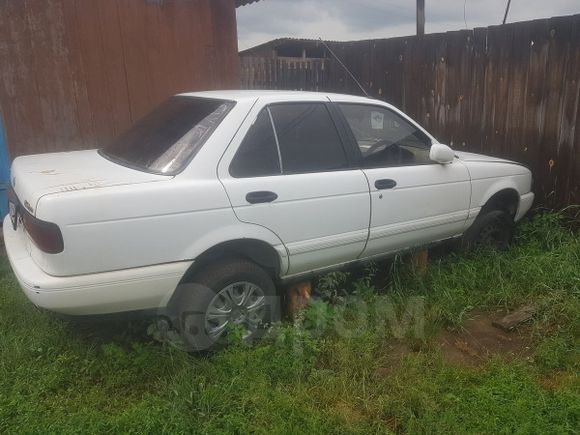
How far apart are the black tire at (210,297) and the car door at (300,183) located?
0.92 ft

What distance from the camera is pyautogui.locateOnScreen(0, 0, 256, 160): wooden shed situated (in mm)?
4625

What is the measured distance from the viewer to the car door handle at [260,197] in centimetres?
304

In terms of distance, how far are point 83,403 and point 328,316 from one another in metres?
1.60

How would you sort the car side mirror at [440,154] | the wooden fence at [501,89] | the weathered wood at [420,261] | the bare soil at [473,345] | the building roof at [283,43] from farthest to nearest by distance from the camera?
the building roof at [283,43]
the wooden fence at [501,89]
the weathered wood at [420,261]
the car side mirror at [440,154]
the bare soil at [473,345]

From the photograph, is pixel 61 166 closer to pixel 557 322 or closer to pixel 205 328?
pixel 205 328

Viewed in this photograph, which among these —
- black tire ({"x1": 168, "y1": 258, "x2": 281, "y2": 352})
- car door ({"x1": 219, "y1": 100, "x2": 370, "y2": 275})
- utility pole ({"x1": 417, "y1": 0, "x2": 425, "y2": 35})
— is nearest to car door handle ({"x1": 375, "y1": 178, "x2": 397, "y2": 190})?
car door ({"x1": 219, "y1": 100, "x2": 370, "y2": 275})

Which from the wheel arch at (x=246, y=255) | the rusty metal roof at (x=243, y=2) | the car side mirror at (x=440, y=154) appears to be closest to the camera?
the wheel arch at (x=246, y=255)

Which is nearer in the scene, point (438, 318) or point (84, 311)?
point (84, 311)

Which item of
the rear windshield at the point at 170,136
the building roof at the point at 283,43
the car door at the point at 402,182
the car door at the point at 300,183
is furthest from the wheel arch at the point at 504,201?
the building roof at the point at 283,43

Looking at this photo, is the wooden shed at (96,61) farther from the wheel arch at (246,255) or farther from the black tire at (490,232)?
the black tire at (490,232)

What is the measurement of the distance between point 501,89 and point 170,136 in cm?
383

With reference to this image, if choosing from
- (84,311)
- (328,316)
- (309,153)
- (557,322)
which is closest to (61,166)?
(84,311)

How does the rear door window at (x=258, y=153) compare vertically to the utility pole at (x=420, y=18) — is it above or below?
below

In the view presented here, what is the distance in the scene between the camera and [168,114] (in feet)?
11.7
